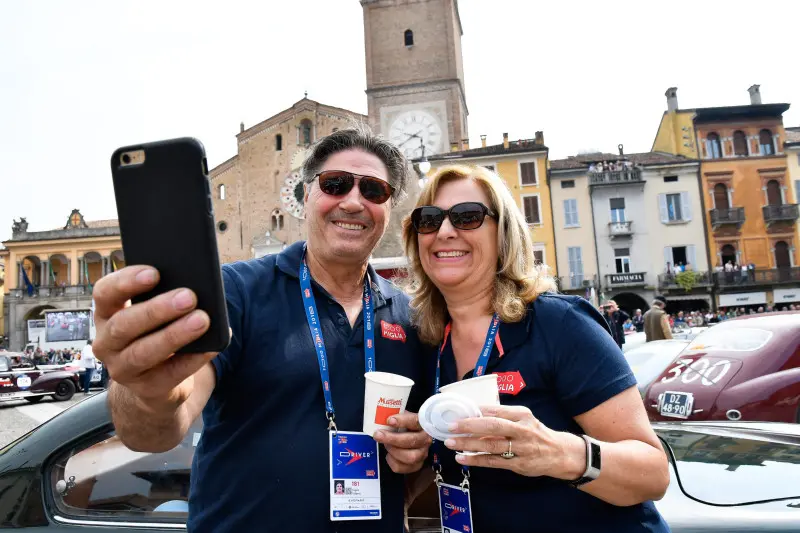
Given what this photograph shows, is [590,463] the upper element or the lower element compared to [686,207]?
lower

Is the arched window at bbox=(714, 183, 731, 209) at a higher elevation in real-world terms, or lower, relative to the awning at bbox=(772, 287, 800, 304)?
higher

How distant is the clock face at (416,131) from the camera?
117 ft

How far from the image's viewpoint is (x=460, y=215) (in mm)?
2109

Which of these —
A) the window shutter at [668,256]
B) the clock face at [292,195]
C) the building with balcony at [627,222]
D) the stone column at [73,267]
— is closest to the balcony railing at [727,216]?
the building with balcony at [627,222]

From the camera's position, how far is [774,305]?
3300 centimetres

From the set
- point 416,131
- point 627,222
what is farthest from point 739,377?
point 416,131

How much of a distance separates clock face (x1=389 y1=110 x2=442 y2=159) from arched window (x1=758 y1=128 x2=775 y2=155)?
64.2 ft

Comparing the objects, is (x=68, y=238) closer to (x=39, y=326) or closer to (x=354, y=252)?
(x=39, y=326)

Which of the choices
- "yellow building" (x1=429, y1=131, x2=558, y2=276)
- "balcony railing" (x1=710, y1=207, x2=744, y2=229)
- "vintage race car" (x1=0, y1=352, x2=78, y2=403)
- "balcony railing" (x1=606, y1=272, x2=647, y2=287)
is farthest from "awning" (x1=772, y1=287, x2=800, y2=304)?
"vintage race car" (x1=0, y1=352, x2=78, y2=403)

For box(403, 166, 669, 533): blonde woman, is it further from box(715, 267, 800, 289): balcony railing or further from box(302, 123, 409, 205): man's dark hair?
box(715, 267, 800, 289): balcony railing

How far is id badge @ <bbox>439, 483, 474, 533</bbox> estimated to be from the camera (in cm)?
175

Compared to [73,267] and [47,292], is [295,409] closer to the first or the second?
[47,292]

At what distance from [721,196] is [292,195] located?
26674 millimetres

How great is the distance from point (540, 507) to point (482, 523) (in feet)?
0.62
